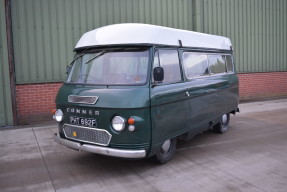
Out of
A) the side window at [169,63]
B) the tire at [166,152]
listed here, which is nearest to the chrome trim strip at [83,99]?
the side window at [169,63]

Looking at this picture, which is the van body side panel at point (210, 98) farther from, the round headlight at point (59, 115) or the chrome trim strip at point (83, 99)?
the round headlight at point (59, 115)

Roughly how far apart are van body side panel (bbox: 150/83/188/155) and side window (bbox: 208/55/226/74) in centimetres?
163

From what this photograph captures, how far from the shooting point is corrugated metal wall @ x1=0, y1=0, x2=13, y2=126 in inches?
336

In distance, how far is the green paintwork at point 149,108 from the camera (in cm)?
452

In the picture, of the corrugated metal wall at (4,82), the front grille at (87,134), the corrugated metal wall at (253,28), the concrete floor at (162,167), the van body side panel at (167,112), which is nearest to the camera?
the concrete floor at (162,167)

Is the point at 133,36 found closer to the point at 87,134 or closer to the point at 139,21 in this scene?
the point at 87,134

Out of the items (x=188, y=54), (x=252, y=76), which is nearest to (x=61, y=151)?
(x=188, y=54)

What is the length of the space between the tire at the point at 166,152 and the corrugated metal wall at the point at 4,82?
5.54m

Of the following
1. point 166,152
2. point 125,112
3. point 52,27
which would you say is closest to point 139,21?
point 52,27

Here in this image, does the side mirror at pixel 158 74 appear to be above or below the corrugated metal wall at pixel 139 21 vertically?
below

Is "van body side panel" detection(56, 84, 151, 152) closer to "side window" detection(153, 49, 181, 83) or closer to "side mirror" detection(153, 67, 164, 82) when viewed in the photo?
"side mirror" detection(153, 67, 164, 82)

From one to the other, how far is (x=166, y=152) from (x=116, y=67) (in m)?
1.82

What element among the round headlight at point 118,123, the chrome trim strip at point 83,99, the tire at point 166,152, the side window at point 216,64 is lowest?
the tire at point 166,152

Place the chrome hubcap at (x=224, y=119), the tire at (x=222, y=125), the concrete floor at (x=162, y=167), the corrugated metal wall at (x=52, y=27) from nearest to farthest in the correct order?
the concrete floor at (x=162, y=167), the tire at (x=222, y=125), the chrome hubcap at (x=224, y=119), the corrugated metal wall at (x=52, y=27)
